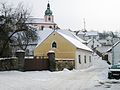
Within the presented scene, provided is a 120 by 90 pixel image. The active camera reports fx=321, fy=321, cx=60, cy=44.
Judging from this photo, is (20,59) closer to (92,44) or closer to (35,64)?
(35,64)

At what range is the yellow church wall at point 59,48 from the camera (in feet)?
167

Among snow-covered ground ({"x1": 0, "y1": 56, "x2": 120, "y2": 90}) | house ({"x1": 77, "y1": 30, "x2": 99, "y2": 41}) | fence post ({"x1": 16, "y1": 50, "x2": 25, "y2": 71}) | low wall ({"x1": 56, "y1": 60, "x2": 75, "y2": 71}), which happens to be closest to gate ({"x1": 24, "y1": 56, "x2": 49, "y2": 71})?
fence post ({"x1": 16, "y1": 50, "x2": 25, "y2": 71})

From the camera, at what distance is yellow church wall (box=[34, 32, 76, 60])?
2007 inches

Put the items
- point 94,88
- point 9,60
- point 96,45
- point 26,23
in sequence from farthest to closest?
point 96,45 → point 26,23 → point 9,60 → point 94,88

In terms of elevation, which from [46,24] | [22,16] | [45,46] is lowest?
[45,46]

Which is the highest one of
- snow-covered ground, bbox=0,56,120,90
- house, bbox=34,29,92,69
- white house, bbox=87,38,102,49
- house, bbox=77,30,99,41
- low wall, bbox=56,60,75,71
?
house, bbox=77,30,99,41

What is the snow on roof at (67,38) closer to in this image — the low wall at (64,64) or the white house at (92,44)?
the low wall at (64,64)

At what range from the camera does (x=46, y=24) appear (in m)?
129

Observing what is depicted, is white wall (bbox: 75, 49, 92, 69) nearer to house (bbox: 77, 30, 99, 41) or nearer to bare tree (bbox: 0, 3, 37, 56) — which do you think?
bare tree (bbox: 0, 3, 37, 56)

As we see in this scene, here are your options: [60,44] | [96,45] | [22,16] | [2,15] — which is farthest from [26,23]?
[96,45]

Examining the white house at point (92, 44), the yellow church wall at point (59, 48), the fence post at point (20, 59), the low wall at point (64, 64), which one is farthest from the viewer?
the white house at point (92, 44)

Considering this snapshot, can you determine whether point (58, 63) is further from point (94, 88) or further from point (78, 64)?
point (94, 88)

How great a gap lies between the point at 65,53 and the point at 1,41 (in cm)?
1587

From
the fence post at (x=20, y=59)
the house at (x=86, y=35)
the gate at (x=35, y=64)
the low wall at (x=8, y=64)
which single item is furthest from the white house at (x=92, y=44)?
the low wall at (x=8, y=64)
